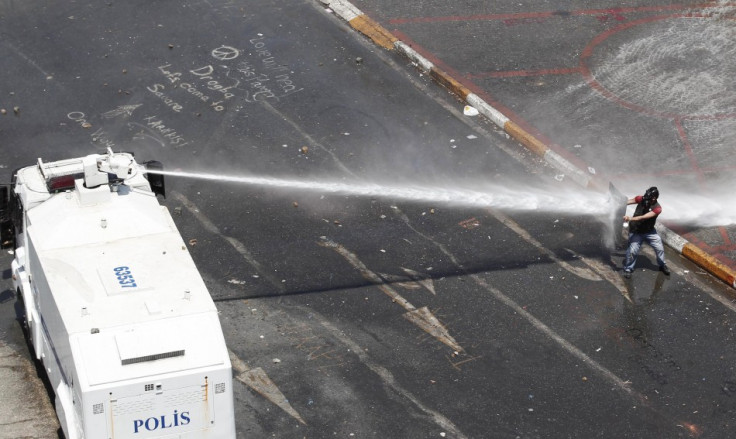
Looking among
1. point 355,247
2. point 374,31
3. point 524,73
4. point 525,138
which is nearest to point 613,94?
point 524,73

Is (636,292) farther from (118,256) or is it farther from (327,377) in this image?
(118,256)

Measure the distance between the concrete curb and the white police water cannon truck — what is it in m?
7.15

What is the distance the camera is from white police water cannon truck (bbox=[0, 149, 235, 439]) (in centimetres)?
1104

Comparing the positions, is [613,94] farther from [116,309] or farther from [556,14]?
[116,309]

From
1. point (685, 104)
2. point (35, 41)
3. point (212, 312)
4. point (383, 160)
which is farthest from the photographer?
point (35, 41)

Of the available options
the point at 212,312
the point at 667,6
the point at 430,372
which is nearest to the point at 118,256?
the point at 212,312

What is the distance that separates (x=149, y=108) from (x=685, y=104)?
8.49 meters

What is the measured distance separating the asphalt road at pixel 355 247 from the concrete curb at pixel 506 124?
8.2 inches

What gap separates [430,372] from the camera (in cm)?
1434

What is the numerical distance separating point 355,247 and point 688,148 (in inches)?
227

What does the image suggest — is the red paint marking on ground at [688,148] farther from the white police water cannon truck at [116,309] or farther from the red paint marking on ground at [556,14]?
the white police water cannon truck at [116,309]

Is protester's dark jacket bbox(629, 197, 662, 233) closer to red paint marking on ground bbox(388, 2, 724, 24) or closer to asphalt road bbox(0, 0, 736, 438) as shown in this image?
asphalt road bbox(0, 0, 736, 438)

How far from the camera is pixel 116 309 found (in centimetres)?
1158

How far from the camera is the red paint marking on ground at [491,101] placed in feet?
62.1
